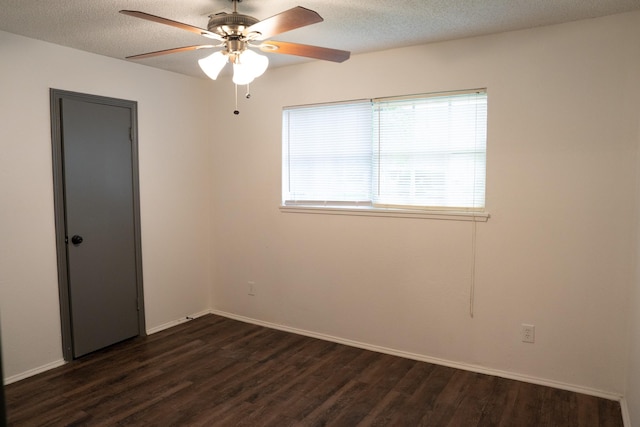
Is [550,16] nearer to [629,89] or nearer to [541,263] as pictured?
[629,89]

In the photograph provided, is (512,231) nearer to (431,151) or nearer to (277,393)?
(431,151)

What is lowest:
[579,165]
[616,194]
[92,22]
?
[616,194]

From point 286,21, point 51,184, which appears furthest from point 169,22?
point 51,184

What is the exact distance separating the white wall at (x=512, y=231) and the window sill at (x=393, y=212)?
0.16 feet

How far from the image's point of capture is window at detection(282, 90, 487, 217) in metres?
3.33

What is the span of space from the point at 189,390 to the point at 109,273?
51.9 inches

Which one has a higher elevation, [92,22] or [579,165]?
[92,22]

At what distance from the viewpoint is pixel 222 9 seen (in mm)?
2668

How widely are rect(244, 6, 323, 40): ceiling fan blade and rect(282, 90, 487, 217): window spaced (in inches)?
Answer: 62.8

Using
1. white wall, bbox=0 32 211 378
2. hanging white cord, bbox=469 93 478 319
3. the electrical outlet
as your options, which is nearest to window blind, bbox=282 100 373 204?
hanging white cord, bbox=469 93 478 319

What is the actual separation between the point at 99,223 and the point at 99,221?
2 centimetres

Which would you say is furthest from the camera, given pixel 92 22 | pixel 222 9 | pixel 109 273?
pixel 109 273

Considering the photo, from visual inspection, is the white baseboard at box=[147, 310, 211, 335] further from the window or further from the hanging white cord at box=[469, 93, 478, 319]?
A: the hanging white cord at box=[469, 93, 478, 319]

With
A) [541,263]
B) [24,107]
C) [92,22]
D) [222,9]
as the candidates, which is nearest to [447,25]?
[222,9]
